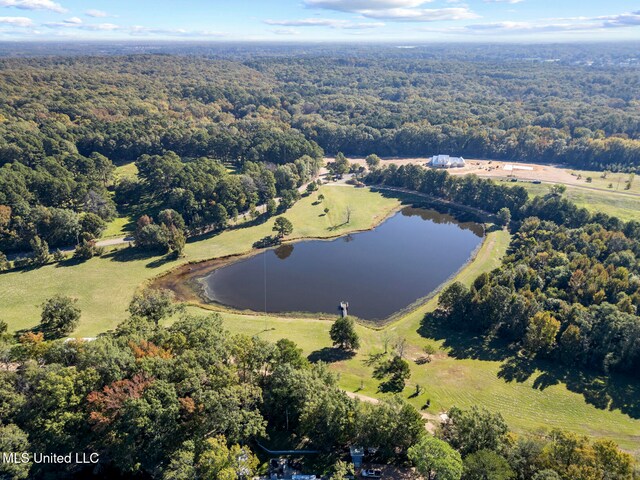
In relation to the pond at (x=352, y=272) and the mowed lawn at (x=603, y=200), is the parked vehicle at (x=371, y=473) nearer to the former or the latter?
the pond at (x=352, y=272)

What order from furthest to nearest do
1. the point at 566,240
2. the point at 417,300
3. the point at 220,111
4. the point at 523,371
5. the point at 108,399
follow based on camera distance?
the point at 220,111
the point at 566,240
the point at 417,300
the point at 523,371
the point at 108,399

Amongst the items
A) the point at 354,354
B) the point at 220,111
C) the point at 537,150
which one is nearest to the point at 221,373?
the point at 354,354

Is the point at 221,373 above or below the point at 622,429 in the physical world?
above

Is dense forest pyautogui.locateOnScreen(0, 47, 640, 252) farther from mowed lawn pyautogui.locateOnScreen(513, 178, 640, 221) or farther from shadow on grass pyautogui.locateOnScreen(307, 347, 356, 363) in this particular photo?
shadow on grass pyautogui.locateOnScreen(307, 347, 356, 363)

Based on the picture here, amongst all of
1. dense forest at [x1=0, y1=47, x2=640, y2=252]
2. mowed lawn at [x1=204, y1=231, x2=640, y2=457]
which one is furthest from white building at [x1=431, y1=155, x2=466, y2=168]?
mowed lawn at [x1=204, y1=231, x2=640, y2=457]

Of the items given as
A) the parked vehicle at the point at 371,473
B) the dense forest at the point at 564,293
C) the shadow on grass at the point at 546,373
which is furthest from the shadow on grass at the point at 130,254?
the parked vehicle at the point at 371,473

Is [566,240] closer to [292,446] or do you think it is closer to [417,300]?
[417,300]

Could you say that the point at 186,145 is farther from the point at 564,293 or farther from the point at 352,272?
the point at 564,293
